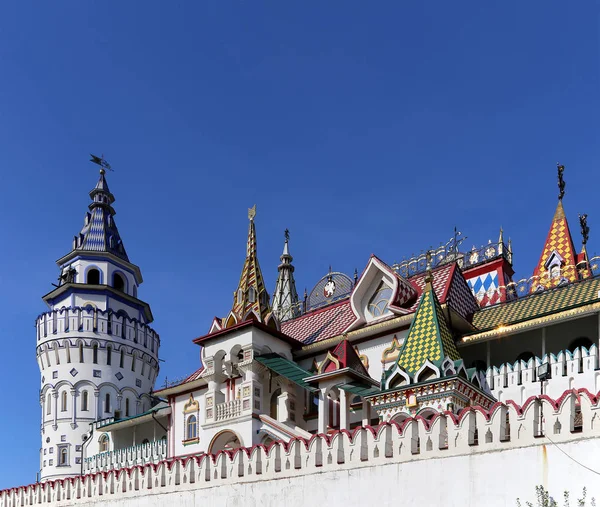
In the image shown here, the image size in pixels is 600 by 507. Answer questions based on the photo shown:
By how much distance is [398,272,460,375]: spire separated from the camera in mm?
18641

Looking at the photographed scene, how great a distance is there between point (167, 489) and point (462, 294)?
1001 cm

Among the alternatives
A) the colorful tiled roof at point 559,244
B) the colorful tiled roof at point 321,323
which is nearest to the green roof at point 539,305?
the colorful tiled roof at point 321,323

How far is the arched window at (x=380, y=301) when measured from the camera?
24.0 meters

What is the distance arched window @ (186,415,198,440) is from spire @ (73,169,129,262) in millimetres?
14458

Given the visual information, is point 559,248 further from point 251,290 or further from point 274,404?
point 274,404

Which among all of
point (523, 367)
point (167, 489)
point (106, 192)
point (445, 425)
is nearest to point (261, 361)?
point (167, 489)

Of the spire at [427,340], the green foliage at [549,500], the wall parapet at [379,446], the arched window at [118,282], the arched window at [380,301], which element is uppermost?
the arched window at [118,282]

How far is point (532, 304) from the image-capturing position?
853 inches

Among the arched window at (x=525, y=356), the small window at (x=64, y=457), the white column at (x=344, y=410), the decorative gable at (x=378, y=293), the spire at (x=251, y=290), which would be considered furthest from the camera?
the small window at (x=64, y=457)

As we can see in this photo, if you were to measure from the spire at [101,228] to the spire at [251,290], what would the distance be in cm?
1347

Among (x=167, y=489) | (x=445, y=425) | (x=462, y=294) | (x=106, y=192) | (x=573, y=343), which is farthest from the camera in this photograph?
(x=106, y=192)

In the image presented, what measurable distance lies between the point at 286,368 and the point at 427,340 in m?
5.81

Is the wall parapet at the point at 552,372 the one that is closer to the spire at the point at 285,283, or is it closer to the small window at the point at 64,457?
the small window at the point at 64,457

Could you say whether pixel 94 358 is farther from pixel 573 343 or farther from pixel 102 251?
pixel 573 343
